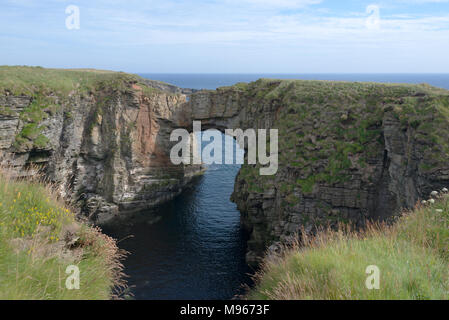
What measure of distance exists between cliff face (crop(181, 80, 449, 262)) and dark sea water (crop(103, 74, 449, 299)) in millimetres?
4063

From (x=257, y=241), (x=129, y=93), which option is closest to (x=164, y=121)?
(x=129, y=93)

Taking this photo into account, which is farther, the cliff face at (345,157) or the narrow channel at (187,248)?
the narrow channel at (187,248)

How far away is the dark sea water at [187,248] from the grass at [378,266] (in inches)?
1031

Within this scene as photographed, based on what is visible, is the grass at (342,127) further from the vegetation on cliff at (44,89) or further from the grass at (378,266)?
the vegetation on cliff at (44,89)

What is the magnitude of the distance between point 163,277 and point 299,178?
822 inches

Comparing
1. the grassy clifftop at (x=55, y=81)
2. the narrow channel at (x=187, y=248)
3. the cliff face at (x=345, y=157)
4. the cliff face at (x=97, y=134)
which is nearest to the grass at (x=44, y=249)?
the narrow channel at (x=187, y=248)

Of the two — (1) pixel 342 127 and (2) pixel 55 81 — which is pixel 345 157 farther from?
(2) pixel 55 81

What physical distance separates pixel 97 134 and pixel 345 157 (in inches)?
1632

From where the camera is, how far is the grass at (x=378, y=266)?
823cm

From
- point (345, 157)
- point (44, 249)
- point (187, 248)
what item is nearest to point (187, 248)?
point (187, 248)

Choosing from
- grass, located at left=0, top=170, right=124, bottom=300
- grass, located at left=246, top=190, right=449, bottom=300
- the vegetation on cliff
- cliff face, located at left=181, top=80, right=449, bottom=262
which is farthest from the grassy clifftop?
grass, located at left=246, top=190, right=449, bottom=300

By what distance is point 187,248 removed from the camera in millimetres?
45219

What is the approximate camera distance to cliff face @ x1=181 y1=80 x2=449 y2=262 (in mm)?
34125
